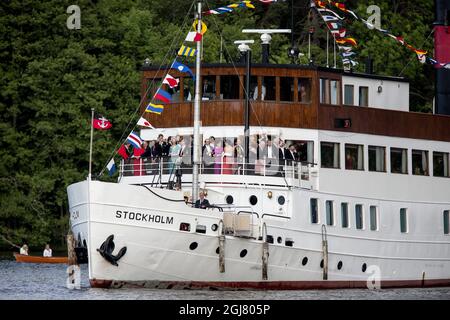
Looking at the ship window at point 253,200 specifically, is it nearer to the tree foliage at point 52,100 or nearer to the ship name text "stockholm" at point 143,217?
the ship name text "stockholm" at point 143,217

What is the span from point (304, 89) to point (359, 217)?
4.52 meters

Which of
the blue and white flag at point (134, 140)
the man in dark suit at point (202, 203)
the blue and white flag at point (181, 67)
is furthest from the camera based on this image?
the blue and white flag at point (181, 67)

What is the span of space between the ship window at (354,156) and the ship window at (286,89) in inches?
96.9

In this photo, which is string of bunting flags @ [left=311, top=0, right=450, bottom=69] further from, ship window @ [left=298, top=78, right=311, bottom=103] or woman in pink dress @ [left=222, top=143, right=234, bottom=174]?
woman in pink dress @ [left=222, top=143, right=234, bottom=174]

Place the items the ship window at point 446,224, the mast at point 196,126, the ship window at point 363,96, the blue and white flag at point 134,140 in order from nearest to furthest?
the mast at point 196,126 < the blue and white flag at point 134,140 < the ship window at point 363,96 < the ship window at point 446,224

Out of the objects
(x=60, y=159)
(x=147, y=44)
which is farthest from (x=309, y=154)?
(x=147, y=44)

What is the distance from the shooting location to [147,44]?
258 ft

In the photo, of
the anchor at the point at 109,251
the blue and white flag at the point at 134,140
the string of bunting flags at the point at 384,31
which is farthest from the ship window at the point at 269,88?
the anchor at the point at 109,251

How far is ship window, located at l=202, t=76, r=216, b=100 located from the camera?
49312mm

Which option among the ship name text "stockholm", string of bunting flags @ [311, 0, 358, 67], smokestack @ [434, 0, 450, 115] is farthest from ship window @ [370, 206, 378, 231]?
the ship name text "stockholm"

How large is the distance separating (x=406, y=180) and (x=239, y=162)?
707 centimetres

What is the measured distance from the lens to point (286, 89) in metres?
49.5

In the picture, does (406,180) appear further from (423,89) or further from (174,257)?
(423,89)

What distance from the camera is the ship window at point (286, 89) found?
4944 cm
